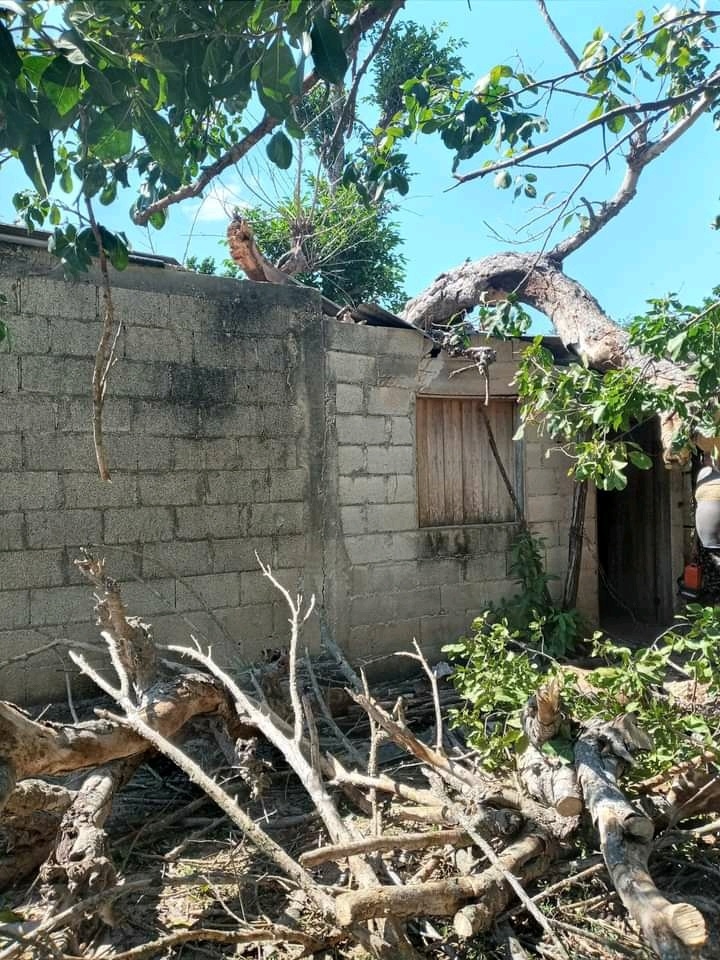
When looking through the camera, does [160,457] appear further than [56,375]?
Yes

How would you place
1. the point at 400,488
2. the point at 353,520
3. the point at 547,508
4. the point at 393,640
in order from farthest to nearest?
1. the point at 547,508
2. the point at 400,488
3. the point at 393,640
4. the point at 353,520

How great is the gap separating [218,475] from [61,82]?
10.6 feet

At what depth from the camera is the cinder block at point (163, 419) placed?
14.9 ft

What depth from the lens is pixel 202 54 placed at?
1.95 m

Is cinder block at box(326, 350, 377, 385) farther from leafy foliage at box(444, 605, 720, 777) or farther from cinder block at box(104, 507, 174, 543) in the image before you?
leafy foliage at box(444, 605, 720, 777)

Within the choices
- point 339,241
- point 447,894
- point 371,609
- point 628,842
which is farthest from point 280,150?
point 339,241

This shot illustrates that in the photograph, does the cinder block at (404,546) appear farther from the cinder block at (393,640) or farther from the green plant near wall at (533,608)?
the green plant near wall at (533,608)

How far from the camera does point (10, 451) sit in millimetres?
4121

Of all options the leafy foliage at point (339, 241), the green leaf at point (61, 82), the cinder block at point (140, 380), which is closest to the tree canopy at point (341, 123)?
the green leaf at point (61, 82)

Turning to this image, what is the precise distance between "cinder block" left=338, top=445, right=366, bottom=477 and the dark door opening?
3.02 metres

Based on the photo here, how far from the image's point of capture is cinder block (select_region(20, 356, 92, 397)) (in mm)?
4191

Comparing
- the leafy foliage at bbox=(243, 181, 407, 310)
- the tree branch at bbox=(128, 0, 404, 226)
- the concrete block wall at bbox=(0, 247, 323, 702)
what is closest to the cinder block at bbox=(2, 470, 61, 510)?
the concrete block wall at bbox=(0, 247, 323, 702)

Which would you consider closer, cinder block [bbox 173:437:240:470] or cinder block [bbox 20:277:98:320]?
cinder block [bbox 20:277:98:320]

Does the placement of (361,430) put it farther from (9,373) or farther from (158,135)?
(158,135)
